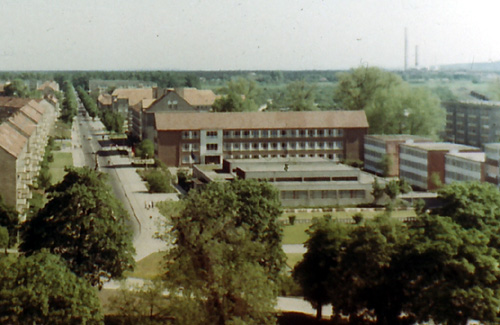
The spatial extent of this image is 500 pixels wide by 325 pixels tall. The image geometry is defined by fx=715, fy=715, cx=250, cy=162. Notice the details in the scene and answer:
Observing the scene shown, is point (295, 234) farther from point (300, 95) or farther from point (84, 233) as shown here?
point (300, 95)

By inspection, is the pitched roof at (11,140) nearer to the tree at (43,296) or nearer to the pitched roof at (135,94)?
the tree at (43,296)

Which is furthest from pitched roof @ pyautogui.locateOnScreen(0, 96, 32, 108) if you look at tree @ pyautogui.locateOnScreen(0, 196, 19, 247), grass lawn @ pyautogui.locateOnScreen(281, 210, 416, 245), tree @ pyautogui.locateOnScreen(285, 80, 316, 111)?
tree @ pyautogui.locateOnScreen(0, 196, 19, 247)

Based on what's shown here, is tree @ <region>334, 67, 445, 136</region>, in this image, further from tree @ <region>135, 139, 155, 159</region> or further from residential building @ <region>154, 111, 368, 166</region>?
tree @ <region>135, 139, 155, 159</region>

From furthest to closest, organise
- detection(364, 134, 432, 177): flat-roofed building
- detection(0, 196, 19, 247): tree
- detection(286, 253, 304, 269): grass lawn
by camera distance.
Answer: detection(364, 134, 432, 177): flat-roofed building → detection(0, 196, 19, 247): tree → detection(286, 253, 304, 269): grass lawn

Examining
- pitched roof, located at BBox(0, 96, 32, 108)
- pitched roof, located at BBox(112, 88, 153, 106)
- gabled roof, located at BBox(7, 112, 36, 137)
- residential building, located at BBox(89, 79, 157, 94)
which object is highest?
residential building, located at BBox(89, 79, 157, 94)

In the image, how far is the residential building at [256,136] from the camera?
47719 mm

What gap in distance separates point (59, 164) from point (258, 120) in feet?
46.0

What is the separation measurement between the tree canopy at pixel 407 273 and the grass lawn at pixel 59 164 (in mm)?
26971

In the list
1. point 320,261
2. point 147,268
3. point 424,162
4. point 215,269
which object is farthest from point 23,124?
point 215,269

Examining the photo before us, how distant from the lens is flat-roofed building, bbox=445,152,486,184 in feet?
115

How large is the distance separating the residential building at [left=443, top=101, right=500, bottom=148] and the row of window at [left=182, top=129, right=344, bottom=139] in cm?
1245

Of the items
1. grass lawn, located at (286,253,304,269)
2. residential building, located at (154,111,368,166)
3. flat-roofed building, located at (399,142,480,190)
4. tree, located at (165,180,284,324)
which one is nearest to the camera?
tree, located at (165,180,284,324)

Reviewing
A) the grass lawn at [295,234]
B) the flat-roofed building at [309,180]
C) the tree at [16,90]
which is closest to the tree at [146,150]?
the flat-roofed building at [309,180]

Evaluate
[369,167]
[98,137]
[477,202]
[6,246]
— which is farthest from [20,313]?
[98,137]
